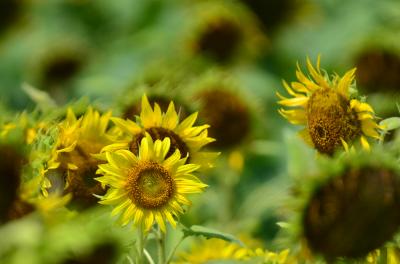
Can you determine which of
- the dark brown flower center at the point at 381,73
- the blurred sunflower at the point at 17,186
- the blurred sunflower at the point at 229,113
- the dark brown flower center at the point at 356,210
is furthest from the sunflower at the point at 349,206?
the dark brown flower center at the point at 381,73

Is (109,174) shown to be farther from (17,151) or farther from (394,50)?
(394,50)

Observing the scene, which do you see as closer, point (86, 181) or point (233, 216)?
point (86, 181)

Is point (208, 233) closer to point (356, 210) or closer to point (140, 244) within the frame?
point (140, 244)

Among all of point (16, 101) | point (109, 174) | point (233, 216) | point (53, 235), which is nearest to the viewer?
point (53, 235)

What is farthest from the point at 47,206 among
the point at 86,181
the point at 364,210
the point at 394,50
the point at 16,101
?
the point at 16,101

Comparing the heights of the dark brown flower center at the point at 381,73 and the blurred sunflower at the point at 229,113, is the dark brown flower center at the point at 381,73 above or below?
above

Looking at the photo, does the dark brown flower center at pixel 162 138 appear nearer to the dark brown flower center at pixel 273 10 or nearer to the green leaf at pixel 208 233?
the green leaf at pixel 208 233

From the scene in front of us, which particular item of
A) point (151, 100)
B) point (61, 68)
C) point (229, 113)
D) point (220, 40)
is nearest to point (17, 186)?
point (151, 100)
